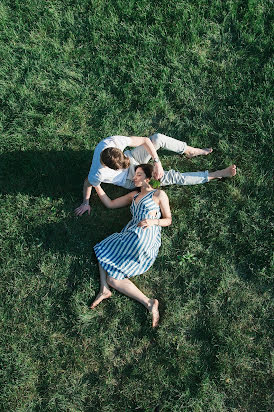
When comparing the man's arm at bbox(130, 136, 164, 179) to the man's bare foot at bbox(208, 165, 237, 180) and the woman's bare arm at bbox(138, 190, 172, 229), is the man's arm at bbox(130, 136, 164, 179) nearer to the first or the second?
the woman's bare arm at bbox(138, 190, 172, 229)

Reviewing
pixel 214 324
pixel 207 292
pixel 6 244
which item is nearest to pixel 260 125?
pixel 207 292

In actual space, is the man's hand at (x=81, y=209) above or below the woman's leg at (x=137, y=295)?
above

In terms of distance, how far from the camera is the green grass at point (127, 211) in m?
4.82

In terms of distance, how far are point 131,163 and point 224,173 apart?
1.26 meters

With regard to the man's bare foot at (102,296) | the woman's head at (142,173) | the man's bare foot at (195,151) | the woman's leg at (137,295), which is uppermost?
the man's bare foot at (195,151)

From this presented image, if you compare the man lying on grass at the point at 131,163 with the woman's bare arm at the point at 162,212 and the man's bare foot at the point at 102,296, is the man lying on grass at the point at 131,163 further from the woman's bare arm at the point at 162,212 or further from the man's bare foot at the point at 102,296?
the man's bare foot at the point at 102,296

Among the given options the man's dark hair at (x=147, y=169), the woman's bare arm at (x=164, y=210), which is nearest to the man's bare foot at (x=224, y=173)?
the woman's bare arm at (x=164, y=210)

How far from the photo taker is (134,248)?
477 cm

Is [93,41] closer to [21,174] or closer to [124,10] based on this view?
[124,10]

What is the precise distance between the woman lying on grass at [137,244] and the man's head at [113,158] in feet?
1.45

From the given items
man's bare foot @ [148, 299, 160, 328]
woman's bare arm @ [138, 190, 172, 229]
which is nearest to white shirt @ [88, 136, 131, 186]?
woman's bare arm @ [138, 190, 172, 229]

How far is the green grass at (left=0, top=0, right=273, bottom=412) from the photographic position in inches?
190

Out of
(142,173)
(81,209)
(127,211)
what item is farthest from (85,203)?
(142,173)

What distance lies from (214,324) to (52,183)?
286 cm
